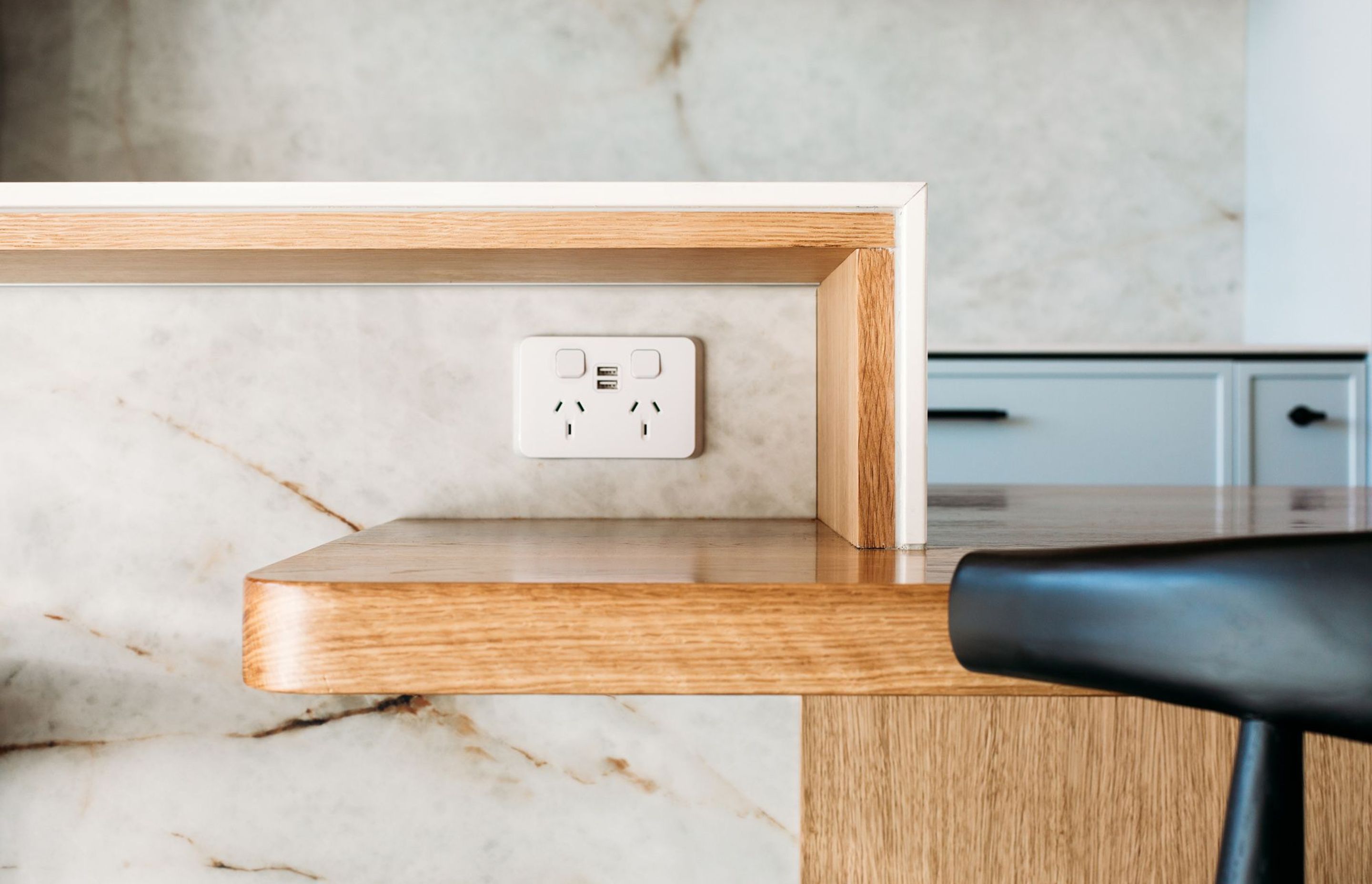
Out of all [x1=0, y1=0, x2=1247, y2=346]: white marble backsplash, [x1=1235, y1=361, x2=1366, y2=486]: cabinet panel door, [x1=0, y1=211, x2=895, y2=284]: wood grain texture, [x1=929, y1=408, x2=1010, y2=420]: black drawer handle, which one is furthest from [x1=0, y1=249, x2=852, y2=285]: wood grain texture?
[x1=0, y1=0, x2=1247, y2=346]: white marble backsplash

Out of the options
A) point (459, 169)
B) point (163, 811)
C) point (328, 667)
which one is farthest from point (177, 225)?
point (459, 169)

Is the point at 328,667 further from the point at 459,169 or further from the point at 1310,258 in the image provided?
the point at 1310,258

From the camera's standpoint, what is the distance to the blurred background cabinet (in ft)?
5.68

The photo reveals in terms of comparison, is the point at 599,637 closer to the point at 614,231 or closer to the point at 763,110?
the point at 614,231

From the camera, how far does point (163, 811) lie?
23.3 inches

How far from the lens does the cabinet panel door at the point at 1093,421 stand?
1735 millimetres

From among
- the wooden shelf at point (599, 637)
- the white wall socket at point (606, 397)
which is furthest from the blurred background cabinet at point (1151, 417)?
the wooden shelf at point (599, 637)

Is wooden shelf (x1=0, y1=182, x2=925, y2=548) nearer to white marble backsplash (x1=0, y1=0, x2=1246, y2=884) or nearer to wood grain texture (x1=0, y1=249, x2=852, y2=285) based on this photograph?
wood grain texture (x1=0, y1=249, x2=852, y2=285)

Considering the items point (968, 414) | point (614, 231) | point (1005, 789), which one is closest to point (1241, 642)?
point (614, 231)

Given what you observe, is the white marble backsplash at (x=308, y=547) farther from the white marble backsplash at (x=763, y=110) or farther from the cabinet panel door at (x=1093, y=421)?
the white marble backsplash at (x=763, y=110)

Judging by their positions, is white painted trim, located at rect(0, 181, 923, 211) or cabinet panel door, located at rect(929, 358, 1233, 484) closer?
white painted trim, located at rect(0, 181, 923, 211)

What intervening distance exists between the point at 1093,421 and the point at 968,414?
9.9 inches

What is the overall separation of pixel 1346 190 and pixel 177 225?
230cm

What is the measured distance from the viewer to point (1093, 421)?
1.74 meters
